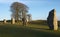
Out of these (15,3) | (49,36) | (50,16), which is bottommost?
(49,36)

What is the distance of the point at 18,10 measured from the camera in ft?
224

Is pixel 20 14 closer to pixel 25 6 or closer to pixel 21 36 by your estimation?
pixel 25 6

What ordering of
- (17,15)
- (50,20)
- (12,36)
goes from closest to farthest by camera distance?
(12,36) < (50,20) < (17,15)

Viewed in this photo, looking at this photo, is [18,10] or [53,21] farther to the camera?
[18,10]

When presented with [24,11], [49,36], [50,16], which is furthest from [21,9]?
[49,36]

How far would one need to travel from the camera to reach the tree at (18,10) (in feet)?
224

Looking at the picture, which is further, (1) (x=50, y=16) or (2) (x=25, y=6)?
(2) (x=25, y=6)

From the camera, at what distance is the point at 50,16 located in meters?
29.7

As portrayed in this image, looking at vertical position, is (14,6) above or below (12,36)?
above

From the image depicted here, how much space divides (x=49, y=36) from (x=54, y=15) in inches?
396

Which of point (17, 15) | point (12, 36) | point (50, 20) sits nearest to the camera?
point (12, 36)

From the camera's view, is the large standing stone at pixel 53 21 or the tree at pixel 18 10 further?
the tree at pixel 18 10

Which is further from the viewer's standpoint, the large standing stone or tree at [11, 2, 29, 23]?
tree at [11, 2, 29, 23]

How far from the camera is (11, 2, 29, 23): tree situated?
224 feet
